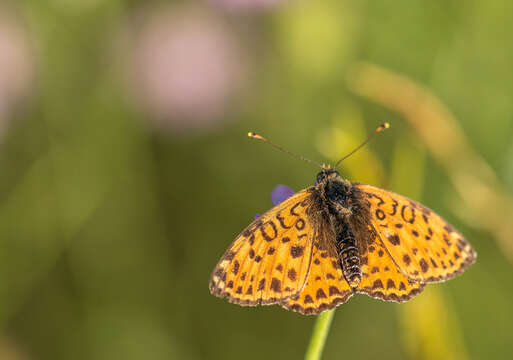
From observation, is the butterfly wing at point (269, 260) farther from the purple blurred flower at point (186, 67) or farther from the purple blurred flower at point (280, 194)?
the purple blurred flower at point (186, 67)

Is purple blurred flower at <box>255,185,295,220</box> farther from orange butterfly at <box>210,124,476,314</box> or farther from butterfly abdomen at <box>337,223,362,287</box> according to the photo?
butterfly abdomen at <box>337,223,362,287</box>

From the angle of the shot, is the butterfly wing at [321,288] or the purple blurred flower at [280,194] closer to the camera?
the butterfly wing at [321,288]

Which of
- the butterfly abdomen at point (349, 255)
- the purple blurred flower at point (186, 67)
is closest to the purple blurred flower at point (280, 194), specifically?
the butterfly abdomen at point (349, 255)

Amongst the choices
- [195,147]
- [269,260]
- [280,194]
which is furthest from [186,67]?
[269,260]

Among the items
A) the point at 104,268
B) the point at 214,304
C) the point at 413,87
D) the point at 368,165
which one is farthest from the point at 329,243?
the point at 104,268

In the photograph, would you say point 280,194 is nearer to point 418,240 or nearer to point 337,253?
point 337,253
